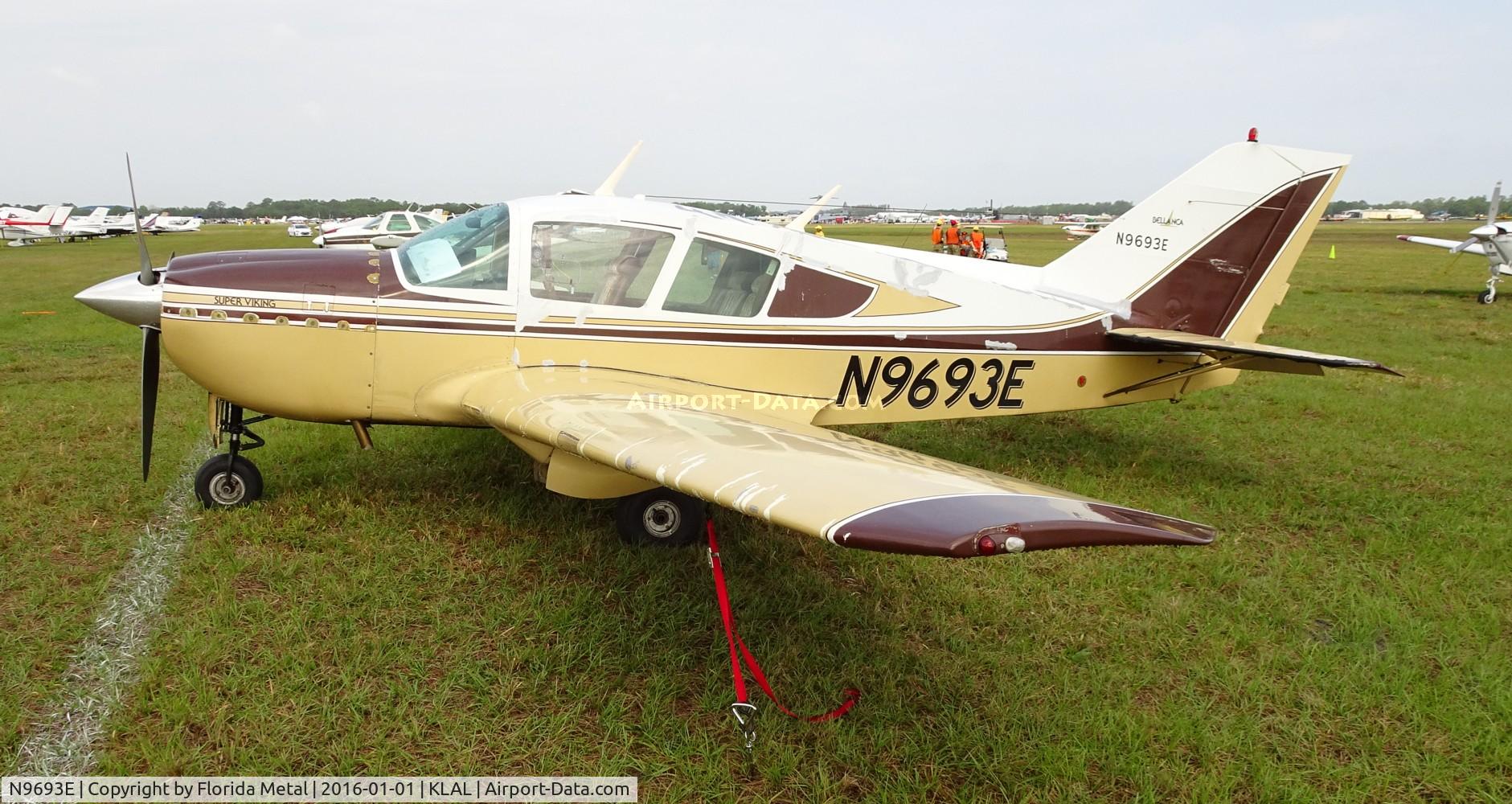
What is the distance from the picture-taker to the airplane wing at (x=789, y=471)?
7.20 ft

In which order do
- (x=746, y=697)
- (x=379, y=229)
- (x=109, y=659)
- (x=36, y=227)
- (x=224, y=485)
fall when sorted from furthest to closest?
1. (x=36, y=227)
2. (x=379, y=229)
3. (x=224, y=485)
4. (x=109, y=659)
5. (x=746, y=697)

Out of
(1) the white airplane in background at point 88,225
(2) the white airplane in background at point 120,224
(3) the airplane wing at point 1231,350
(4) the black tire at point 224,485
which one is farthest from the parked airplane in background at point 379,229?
(2) the white airplane in background at point 120,224

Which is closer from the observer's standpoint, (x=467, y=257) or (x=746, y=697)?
(x=746, y=697)

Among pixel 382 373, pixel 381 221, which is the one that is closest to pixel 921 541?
pixel 382 373

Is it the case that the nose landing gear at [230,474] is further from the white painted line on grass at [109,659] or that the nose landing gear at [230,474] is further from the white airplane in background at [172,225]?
the white airplane in background at [172,225]

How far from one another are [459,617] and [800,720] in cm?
170

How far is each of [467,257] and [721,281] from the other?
1.48 metres

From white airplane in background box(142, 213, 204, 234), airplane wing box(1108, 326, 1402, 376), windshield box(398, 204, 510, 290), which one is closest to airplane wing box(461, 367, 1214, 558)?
windshield box(398, 204, 510, 290)

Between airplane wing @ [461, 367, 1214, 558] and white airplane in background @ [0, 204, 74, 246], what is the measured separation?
5228cm

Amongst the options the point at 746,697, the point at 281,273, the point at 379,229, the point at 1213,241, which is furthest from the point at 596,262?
the point at 379,229

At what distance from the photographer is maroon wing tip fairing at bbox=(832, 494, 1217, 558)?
212 centimetres

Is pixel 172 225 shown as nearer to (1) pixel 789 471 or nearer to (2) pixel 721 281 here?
(2) pixel 721 281

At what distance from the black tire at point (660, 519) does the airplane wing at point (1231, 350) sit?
3.21 meters

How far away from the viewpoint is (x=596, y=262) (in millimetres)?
4914
